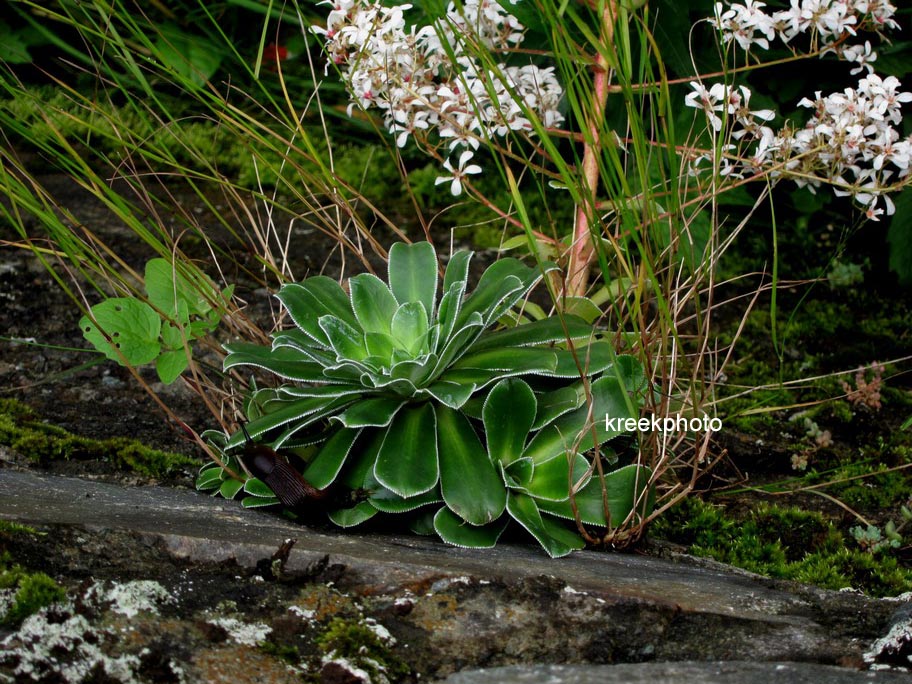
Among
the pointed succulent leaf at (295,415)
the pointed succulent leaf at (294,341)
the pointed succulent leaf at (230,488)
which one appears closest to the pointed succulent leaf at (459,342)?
the pointed succulent leaf at (295,415)

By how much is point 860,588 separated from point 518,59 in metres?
2.16

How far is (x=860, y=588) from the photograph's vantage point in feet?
6.57

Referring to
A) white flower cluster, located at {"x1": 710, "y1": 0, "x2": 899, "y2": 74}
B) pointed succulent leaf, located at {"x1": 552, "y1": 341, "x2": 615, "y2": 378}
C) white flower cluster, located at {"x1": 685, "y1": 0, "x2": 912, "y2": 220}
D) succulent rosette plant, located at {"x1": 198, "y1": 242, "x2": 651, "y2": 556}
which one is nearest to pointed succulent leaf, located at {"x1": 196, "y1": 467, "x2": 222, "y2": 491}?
succulent rosette plant, located at {"x1": 198, "y1": 242, "x2": 651, "y2": 556}

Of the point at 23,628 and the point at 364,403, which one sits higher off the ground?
the point at 364,403

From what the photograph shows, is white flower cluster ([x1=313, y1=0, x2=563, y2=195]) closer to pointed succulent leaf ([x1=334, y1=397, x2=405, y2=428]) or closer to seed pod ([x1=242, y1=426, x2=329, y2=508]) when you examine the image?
pointed succulent leaf ([x1=334, y1=397, x2=405, y2=428])

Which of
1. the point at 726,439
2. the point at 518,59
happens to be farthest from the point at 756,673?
the point at 518,59

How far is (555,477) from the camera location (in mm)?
1883

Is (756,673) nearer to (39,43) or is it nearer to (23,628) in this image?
(23,628)

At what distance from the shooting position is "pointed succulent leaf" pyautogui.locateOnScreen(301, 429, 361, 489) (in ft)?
5.99

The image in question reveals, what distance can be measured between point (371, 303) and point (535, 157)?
1488 mm

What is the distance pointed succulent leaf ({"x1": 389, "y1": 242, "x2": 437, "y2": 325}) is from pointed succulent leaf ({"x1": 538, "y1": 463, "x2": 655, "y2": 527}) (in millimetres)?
544

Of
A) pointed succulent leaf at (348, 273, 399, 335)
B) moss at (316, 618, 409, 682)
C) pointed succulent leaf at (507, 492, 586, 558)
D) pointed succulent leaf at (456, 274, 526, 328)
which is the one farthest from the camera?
pointed succulent leaf at (348, 273, 399, 335)

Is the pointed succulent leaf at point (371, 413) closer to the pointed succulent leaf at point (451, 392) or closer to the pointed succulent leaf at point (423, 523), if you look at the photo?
Result: the pointed succulent leaf at point (451, 392)

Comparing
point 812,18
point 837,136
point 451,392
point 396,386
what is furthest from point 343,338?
point 812,18
